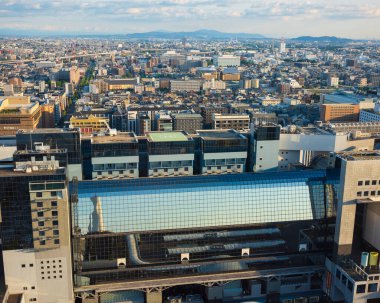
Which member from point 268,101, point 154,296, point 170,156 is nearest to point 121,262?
point 154,296

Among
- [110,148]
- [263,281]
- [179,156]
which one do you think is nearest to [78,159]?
[110,148]

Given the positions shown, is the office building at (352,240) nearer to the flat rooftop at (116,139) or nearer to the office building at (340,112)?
the flat rooftop at (116,139)

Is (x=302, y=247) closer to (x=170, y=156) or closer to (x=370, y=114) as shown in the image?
(x=170, y=156)

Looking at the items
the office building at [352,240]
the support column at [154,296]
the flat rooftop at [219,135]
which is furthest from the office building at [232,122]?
the support column at [154,296]

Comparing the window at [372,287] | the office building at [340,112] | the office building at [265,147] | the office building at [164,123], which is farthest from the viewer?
the office building at [340,112]

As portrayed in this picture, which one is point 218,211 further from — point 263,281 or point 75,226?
point 75,226
